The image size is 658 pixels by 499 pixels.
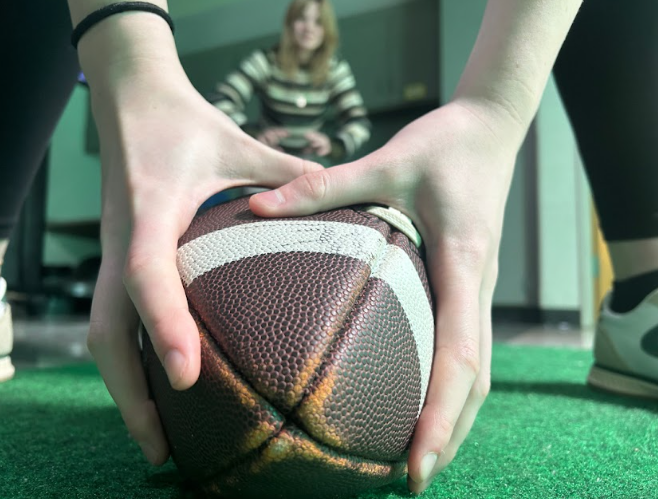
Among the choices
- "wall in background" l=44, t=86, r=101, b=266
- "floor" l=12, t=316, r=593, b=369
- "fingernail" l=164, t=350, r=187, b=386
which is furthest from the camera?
"wall in background" l=44, t=86, r=101, b=266

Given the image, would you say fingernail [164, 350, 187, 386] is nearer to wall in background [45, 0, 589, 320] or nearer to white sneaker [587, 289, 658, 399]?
white sneaker [587, 289, 658, 399]

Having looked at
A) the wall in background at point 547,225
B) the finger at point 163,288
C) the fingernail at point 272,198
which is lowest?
the wall in background at point 547,225

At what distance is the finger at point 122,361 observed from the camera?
1.72 ft

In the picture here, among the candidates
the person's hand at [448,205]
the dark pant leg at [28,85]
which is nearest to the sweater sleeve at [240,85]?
the dark pant leg at [28,85]

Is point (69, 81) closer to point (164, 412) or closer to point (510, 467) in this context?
→ point (164, 412)

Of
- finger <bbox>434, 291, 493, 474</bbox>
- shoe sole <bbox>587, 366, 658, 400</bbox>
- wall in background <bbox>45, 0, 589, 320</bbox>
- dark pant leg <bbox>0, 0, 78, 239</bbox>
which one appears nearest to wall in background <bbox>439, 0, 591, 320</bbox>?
wall in background <bbox>45, 0, 589, 320</bbox>

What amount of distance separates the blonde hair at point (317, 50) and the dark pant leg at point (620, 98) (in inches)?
73.5

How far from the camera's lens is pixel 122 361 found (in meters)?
0.53

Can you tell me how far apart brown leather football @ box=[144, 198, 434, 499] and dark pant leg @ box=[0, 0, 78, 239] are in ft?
2.28

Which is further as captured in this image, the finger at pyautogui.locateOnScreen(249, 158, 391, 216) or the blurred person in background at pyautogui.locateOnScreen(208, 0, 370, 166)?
the blurred person in background at pyautogui.locateOnScreen(208, 0, 370, 166)

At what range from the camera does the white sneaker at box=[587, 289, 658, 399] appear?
39.8 inches

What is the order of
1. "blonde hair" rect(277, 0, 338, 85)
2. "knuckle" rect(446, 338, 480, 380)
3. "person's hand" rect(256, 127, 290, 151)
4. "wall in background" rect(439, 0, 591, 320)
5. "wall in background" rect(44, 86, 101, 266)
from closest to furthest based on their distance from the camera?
"knuckle" rect(446, 338, 480, 380) → "person's hand" rect(256, 127, 290, 151) → "blonde hair" rect(277, 0, 338, 85) → "wall in background" rect(439, 0, 591, 320) → "wall in background" rect(44, 86, 101, 266)

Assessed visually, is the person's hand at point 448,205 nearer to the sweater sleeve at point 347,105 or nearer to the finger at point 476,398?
the finger at point 476,398

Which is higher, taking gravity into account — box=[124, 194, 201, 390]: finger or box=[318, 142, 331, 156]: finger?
box=[124, 194, 201, 390]: finger
